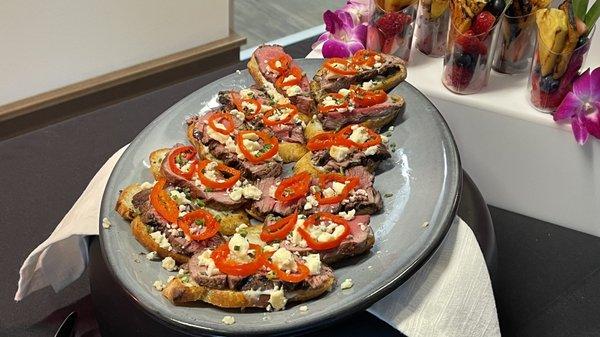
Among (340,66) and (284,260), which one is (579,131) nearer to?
(340,66)

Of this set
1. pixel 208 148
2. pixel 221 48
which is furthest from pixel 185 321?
pixel 221 48

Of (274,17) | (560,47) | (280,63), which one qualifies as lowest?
(274,17)

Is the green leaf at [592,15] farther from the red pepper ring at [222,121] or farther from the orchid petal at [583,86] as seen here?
the red pepper ring at [222,121]

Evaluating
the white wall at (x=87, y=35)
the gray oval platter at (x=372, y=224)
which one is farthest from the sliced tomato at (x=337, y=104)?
the white wall at (x=87, y=35)

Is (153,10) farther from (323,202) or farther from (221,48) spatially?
(323,202)

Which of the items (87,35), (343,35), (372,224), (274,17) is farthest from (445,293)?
(274,17)
